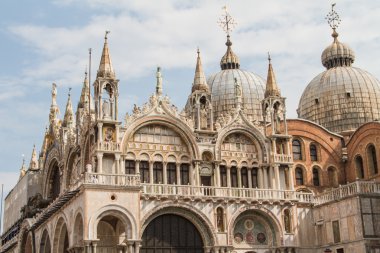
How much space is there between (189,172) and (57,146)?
47.5 feet

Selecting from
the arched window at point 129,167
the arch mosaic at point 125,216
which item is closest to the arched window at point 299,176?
the arched window at point 129,167

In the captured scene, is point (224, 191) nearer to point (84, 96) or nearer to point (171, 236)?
point (171, 236)

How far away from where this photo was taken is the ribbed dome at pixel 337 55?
6125 cm

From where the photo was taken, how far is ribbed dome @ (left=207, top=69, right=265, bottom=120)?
187 feet

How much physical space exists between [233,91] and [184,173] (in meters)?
18.3

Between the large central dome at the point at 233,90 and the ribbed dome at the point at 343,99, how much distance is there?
5.26m

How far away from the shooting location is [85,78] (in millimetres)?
54469

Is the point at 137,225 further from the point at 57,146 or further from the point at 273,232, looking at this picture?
the point at 57,146

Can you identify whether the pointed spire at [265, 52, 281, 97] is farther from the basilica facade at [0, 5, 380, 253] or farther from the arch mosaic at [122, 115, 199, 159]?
the arch mosaic at [122, 115, 199, 159]

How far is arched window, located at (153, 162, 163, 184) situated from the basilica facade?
0.07 metres

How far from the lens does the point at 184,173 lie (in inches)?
1609

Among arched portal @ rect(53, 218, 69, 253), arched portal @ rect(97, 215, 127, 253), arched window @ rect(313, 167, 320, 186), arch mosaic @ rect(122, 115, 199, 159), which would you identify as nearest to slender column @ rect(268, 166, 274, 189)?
arch mosaic @ rect(122, 115, 199, 159)

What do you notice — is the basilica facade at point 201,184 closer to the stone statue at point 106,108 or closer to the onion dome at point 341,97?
the stone statue at point 106,108

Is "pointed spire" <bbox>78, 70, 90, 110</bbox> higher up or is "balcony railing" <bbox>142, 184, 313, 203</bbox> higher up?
"pointed spire" <bbox>78, 70, 90, 110</bbox>
